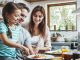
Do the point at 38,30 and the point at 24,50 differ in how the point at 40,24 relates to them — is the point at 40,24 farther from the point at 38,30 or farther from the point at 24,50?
the point at 24,50

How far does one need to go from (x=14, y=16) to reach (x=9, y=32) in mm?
164

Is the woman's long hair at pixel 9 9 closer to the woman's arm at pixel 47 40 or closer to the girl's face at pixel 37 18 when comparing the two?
the girl's face at pixel 37 18

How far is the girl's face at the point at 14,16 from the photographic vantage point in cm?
211

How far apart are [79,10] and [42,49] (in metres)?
0.56

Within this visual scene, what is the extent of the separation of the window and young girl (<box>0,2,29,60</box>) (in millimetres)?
381

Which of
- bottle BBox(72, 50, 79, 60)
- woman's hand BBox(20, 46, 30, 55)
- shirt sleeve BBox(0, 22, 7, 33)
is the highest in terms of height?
shirt sleeve BBox(0, 22, 7, 33)

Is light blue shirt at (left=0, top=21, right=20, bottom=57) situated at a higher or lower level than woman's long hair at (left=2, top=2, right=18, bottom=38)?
lower

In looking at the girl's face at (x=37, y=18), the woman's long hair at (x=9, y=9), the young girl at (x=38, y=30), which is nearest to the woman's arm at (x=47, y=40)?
the young girl at (x=38, y=30)

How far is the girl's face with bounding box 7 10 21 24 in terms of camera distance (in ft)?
6.92

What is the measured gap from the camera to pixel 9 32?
6.89ft

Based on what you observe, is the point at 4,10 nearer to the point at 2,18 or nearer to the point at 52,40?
the point at 2,18

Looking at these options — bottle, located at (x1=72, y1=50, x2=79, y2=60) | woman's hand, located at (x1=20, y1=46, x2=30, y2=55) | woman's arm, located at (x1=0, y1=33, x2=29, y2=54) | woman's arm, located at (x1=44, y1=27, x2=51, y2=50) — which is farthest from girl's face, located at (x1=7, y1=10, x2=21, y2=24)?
bottle, located at (x1=72, y1=50, x2=79, y2=60)

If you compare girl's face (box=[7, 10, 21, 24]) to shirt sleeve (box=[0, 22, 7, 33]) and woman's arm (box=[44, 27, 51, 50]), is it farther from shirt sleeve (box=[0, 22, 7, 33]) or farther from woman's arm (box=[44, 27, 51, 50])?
woman's arm (box=[44, 27, 51, 50])

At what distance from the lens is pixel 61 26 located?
7.64ft
